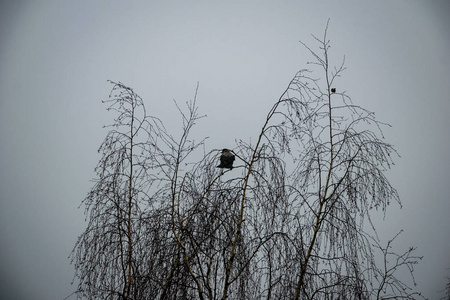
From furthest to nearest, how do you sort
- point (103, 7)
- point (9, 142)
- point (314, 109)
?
point (103, 7) → point (9, 142) → point (314, 109)

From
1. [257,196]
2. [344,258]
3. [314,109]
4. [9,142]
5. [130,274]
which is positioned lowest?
[130,274]

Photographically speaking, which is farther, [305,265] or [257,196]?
[257,196]

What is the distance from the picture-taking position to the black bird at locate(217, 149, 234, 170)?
3018mm

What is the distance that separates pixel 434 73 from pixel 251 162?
84100 mm

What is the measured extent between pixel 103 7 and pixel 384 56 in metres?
170

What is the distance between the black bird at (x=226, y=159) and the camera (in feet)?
9.90

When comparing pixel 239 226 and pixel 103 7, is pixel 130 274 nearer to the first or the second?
pixel 239 226

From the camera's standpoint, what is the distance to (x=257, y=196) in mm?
2807

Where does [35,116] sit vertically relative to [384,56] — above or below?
below

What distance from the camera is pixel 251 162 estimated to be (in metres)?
2.88

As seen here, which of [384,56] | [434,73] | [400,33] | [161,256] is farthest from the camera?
[384,56]

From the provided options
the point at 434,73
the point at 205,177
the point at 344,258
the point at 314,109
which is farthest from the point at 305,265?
the point at 434,73

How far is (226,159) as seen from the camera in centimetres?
306

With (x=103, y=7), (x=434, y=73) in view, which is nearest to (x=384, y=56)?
(x=434, y=73)
